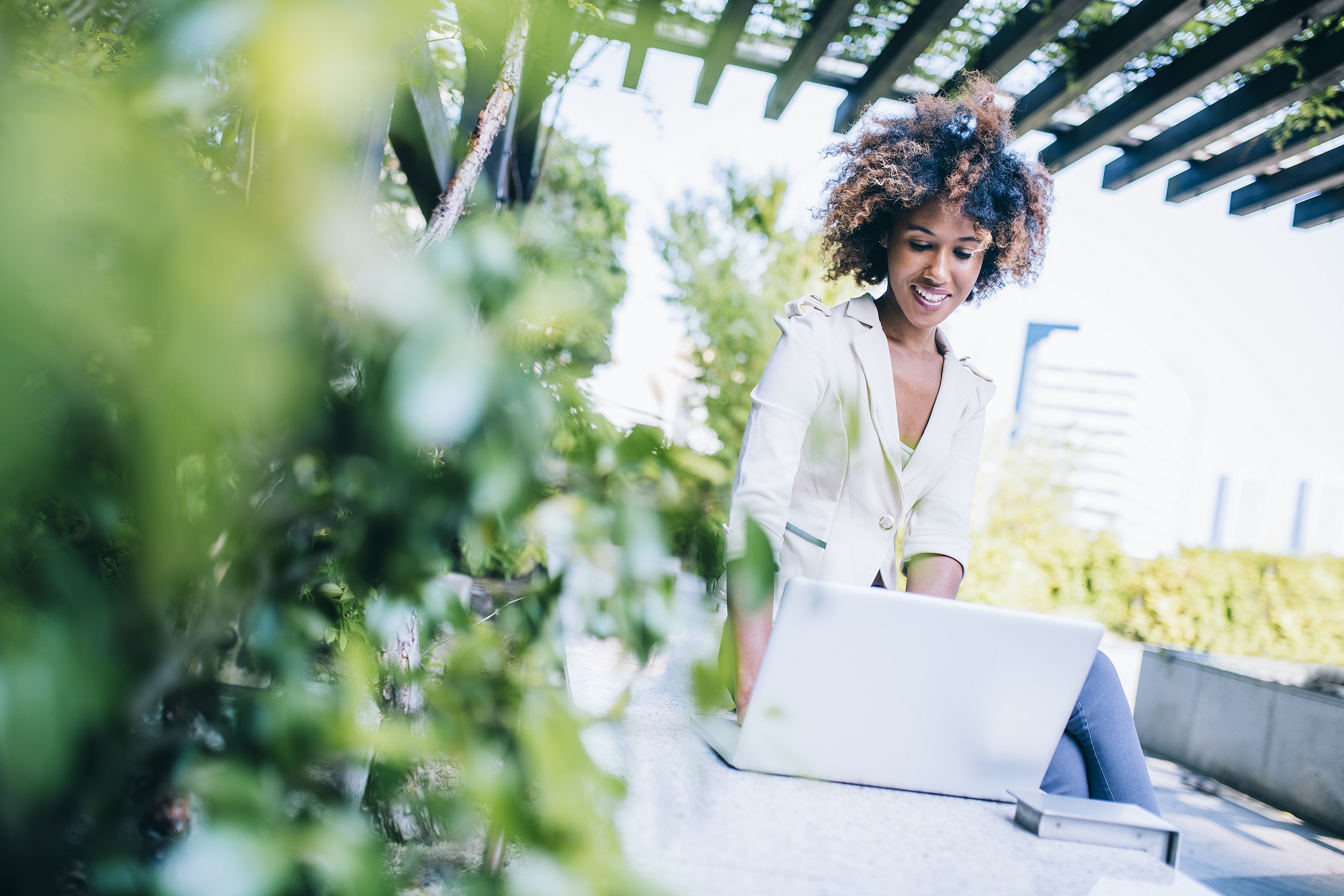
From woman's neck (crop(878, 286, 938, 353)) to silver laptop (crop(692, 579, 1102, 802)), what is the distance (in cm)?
118

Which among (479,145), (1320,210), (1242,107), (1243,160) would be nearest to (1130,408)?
(1320,210)

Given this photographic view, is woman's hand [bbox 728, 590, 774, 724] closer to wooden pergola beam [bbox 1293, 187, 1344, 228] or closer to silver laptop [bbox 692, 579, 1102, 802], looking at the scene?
silver laptop [bbox 692, 579, 1102, 802]

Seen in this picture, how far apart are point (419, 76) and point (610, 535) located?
5.62ft

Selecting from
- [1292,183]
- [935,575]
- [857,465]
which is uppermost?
[1292,183]

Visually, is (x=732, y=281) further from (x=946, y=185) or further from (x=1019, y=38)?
(x=946, y=185)

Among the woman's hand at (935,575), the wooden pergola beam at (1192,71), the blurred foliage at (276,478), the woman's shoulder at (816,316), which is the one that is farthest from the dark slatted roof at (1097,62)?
the blurred foliage at (276,478)

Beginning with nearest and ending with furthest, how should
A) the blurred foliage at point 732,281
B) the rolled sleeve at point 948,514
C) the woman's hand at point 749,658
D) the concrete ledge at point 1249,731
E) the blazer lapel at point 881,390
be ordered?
the woman's hand at point 749,658 < the blazer lapel at point 881,390 < the rolled sleeve at point 948,514 < the concrete ledge at point 1249,731 < the blurred foliage at point 732,281

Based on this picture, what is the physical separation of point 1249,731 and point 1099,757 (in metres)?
4.91

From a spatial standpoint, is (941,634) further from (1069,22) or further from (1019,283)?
(1069,22)

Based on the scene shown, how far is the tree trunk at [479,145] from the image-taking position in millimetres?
1646

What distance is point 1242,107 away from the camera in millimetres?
3256

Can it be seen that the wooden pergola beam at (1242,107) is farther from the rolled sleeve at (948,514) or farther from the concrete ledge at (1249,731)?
the concrete ledge at (1249,731)

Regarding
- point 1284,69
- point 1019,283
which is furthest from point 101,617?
point 1284,69

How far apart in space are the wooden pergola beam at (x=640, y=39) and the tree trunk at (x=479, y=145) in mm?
1476
